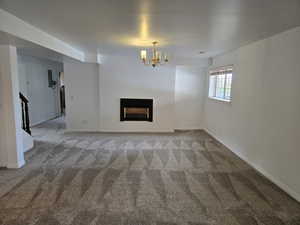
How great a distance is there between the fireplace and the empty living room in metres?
0.54

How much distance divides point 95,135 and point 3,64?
3.00m

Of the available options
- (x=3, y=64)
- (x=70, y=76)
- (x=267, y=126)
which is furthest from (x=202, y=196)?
(x=70, y=76)

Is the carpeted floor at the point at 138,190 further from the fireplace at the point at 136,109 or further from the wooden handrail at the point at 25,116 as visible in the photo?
the fireplace at the point at 136,109

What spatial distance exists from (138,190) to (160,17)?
7.67 ft

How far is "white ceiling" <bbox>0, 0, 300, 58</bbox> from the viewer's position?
1.91m

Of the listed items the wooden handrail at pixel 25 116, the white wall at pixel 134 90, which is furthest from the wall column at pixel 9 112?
the white wall at pixel 134 90

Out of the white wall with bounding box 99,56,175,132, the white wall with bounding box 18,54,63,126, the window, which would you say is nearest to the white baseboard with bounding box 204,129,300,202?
the window

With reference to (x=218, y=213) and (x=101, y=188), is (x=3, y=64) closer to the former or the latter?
(x=101, y=188)

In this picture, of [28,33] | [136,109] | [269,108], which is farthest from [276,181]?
[28,33]

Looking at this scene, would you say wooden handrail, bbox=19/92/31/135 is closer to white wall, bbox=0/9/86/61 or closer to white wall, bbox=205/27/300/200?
white wall, bbox=0/9/86/61

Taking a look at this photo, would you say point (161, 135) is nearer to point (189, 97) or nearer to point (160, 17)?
point (189, 97)

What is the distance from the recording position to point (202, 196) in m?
2.73

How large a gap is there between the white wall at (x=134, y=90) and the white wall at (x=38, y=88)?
2.78 metres

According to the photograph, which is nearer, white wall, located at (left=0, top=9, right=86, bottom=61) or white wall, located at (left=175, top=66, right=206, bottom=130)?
white wall, located at (left=0, top=9, right=86, bottom=61)
